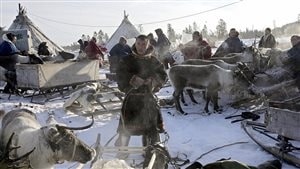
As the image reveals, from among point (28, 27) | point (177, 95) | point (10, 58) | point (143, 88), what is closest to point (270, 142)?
point (143, 88)

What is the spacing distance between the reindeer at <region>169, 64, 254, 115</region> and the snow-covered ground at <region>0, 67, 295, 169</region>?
1.39 feet

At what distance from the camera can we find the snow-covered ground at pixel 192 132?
19.2 feet

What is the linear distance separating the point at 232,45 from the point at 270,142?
6.18 metres

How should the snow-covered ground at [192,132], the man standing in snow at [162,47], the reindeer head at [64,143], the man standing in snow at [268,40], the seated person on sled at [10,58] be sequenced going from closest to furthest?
the reindeer head at [64,143]
the snow-covered ground at [192,132]
the seated person on sled at [10,58]
the man standing in snow at [268,40]
the man standing in snow at [162,47]

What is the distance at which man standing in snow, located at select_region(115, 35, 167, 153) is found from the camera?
463 centimetres

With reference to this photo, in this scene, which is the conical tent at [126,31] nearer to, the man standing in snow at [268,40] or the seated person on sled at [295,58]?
the man standing in snow at [268,40]

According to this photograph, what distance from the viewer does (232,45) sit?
470 inches

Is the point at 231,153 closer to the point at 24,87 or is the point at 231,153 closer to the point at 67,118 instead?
the point at 67,118

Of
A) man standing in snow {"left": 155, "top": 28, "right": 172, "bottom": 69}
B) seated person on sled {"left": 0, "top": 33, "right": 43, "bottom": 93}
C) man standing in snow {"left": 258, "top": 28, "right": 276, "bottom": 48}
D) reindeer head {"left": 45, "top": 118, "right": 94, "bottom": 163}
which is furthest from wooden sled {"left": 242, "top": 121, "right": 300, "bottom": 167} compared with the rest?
man standing in snow {"left": 155, "top": 28, "right": 172, "bottom": 69}

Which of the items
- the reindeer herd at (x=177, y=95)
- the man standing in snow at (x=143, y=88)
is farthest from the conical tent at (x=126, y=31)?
the man standing in snow at (x=143, y=88)

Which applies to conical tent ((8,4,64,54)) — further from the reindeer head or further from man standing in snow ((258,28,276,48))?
the reindeer head

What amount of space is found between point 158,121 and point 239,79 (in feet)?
15.3

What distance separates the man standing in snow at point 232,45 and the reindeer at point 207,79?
111 inches

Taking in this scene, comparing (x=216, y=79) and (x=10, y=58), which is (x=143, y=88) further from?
(x=10, y=58)
